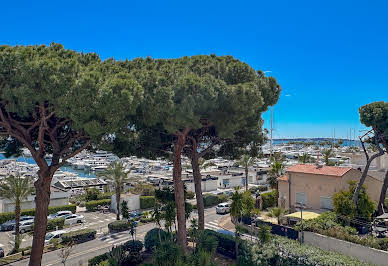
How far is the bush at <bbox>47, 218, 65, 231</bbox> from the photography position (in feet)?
93.6

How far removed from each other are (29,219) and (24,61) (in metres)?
25.1

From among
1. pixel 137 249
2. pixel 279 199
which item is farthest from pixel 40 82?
pixel 279 199

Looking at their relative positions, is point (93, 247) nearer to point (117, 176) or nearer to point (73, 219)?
point (73, 219)

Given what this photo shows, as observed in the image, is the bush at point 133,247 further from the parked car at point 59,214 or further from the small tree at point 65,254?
the parked car at point 59,214

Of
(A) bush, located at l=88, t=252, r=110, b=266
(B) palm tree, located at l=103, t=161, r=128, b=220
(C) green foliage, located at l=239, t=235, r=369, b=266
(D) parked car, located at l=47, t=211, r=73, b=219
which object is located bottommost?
(D) parked car, located at l=47, t=211, r=73, b=219

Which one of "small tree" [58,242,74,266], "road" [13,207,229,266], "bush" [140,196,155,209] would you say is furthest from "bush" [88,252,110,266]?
"bush" [140,196,155,209]

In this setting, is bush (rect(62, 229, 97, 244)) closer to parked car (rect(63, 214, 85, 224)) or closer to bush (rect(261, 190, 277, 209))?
parked car (rect(63, 214, 85, 224))

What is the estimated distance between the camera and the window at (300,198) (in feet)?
87.1

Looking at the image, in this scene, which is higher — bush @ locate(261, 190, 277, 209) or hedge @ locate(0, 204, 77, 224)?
bush @ locate(261, 190, 277, 209)

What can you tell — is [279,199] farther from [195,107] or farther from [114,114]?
[114,114]

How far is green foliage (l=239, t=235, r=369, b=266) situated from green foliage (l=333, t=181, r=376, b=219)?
6.63 m

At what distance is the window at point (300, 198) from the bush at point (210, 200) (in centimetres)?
1416

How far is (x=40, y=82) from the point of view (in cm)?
1068

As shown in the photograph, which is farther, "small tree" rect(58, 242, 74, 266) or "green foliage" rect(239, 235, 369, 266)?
"small tree" rect(58, 242, 74, 266)
